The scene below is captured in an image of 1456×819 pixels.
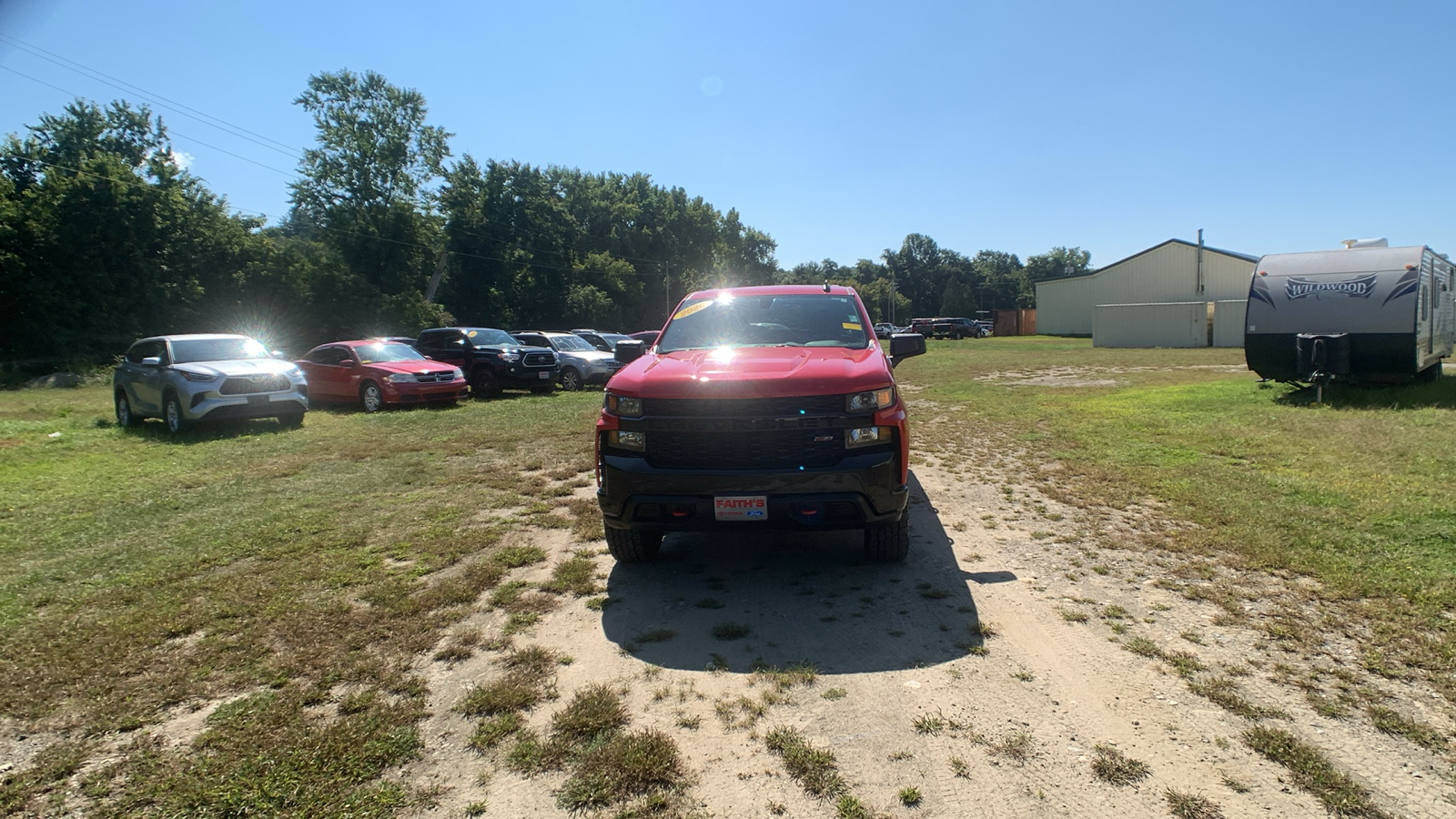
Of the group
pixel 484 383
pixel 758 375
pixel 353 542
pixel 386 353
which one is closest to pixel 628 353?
pixel 758 375

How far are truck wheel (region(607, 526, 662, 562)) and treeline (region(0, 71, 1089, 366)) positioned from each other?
32.6 m

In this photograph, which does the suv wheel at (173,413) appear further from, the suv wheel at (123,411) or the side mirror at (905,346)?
the side mirror at (905,346)

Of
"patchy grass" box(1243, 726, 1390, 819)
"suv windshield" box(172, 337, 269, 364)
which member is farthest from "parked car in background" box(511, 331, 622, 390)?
"patchy grass" box(1243, 726, 1390, 819)

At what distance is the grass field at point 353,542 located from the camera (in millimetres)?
2871

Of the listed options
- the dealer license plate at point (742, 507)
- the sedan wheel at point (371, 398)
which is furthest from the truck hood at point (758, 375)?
the sedan wheel at point (371, 398)

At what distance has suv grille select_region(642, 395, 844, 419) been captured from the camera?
4.22 m

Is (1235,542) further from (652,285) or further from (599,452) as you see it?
(652,285)

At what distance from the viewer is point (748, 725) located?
9.64 ft

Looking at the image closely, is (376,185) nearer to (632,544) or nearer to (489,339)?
(489,339)

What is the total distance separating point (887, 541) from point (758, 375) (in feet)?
4.80

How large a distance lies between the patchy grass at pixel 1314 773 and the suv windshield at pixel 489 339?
17474 millimetres

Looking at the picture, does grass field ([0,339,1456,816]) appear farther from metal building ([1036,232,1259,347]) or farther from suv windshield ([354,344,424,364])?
metal building ([1036,232,1259,347])

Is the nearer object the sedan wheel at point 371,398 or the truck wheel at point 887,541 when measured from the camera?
the truck wheel at point 887,541

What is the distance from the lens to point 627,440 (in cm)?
449
